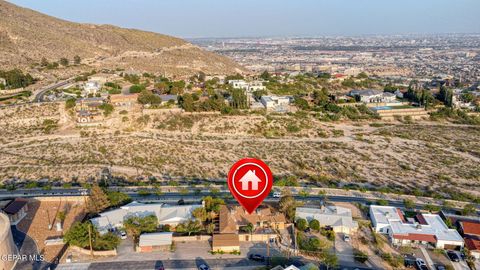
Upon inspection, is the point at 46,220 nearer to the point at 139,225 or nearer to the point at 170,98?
the point at 139,225

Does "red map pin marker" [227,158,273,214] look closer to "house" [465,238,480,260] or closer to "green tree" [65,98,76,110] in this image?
"house" [465,238,480,260]

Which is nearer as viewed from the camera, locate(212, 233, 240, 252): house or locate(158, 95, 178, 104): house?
locate(212, 233, 240, 252): house

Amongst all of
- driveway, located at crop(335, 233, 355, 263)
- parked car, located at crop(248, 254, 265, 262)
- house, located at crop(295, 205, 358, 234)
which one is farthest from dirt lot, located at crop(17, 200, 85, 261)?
driveway, located at crop(335, 233, 355, 263)

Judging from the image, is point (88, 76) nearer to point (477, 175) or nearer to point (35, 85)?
point (35, 85)

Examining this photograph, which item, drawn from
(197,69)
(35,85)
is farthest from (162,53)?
(35,85)

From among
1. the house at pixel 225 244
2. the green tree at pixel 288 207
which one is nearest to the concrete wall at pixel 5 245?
the house at pixel 225 244

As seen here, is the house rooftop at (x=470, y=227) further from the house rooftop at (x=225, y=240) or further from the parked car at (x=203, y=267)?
the parked car at (x=203, y=267)
